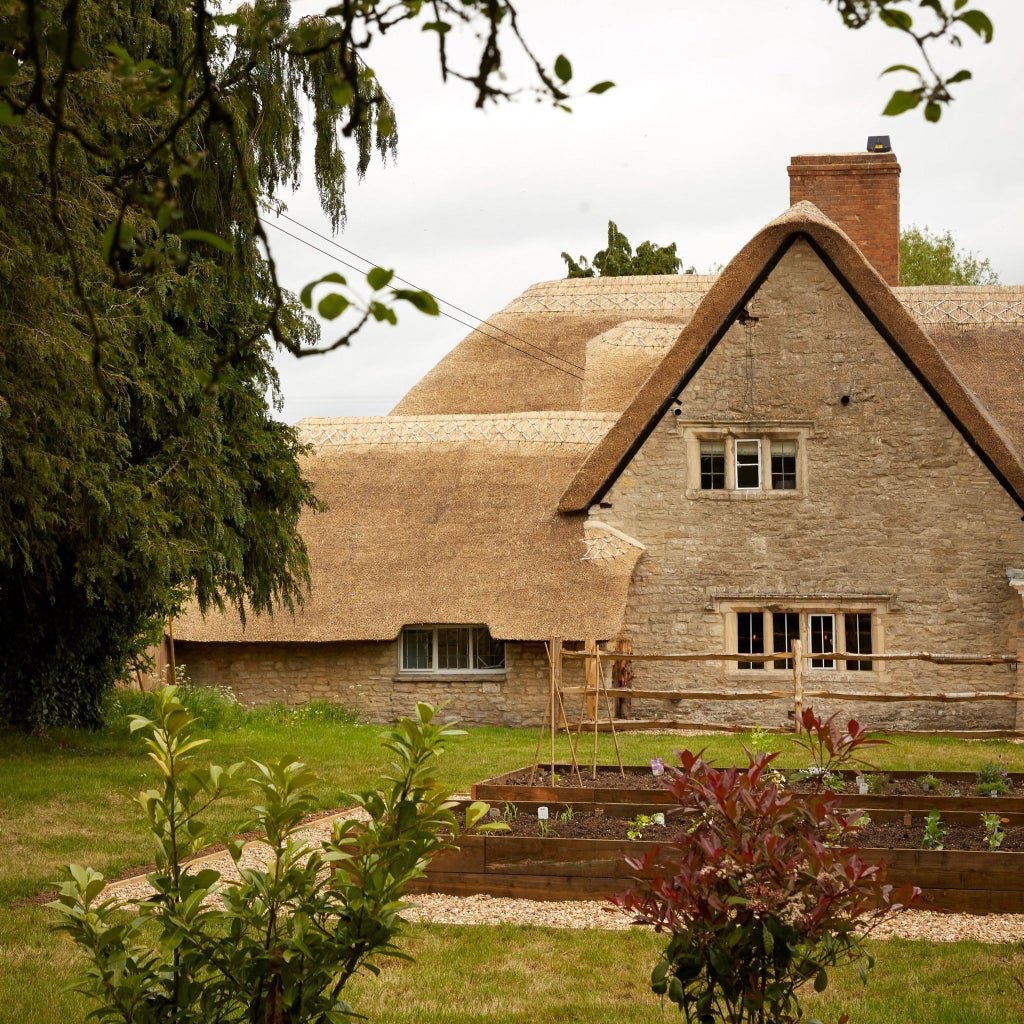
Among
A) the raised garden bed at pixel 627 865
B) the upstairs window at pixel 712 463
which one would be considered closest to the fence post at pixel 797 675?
the upstairs window at pixel 712 463

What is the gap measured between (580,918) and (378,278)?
6.38 meters

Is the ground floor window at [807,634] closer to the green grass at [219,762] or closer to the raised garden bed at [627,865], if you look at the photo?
the green grass at [219,762]

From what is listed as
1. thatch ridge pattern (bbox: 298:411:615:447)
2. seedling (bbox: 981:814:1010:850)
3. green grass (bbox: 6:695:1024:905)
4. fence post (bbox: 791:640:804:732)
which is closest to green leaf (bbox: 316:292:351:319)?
green grass (bbox: 6:695:1024:905)

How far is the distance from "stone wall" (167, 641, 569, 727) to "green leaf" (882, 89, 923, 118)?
17808mm

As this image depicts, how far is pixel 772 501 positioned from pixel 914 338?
10.6ft

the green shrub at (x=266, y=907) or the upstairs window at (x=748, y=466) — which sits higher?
the upstairs window at (x=748, y=466)

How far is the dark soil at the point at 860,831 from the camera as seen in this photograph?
8.94 metres

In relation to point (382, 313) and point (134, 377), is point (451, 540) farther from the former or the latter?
point (382, 313)

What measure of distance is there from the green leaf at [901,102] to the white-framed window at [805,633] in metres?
17.7

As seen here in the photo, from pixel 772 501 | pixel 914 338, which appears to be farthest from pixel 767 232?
pixel 772 501

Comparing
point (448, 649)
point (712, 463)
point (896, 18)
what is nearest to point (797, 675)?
point (712, 463)

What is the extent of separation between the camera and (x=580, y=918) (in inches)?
314

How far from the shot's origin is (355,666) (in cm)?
2091

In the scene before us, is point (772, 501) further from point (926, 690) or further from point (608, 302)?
point (608, 302)
